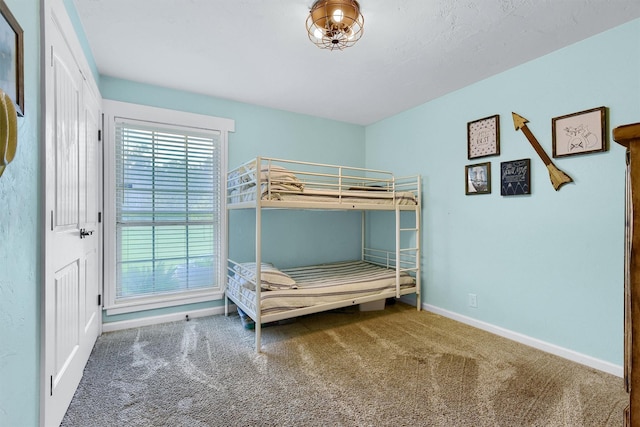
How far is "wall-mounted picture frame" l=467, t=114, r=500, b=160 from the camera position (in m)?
2.62

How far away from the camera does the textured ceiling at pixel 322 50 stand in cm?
179

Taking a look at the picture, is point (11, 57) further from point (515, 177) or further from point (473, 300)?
point (473, 300)

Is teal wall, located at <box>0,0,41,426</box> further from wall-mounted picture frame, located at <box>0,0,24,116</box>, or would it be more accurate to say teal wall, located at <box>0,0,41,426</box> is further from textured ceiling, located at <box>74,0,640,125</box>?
textured ceiling, located at <box>74,0,640,125</box>

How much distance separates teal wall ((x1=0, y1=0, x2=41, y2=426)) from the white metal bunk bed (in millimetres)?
1286

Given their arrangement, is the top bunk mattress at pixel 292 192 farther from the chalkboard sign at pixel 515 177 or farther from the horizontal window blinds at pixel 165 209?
the chalkboard sign at pixel 515 177

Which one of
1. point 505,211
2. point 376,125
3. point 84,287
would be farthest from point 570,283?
point 84,287

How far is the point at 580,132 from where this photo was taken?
212 centimetres

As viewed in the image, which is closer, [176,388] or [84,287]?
[176,388]

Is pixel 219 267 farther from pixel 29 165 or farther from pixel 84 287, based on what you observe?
pixel 29 165

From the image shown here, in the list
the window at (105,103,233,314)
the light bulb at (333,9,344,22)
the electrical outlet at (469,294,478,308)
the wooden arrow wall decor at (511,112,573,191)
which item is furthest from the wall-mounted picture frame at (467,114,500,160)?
the window at (105,103,233,314)

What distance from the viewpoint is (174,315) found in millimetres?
2914

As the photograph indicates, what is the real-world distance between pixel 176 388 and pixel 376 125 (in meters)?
3.48

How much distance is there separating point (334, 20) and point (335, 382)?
2.16m

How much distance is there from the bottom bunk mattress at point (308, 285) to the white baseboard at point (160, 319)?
11.2 inches
